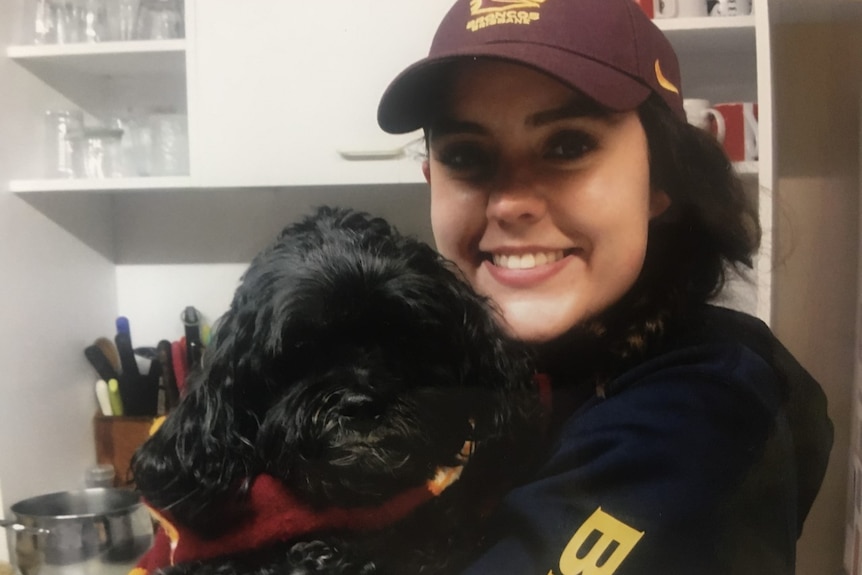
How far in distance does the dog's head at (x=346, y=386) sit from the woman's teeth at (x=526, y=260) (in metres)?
0.04

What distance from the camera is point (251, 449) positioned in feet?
1.62

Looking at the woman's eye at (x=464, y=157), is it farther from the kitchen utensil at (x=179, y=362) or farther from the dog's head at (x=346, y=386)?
the kitchen utensil at (x=179, y=362)

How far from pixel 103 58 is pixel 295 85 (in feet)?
0.56

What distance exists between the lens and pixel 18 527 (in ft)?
2.17

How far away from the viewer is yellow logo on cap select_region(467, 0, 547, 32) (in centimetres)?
51

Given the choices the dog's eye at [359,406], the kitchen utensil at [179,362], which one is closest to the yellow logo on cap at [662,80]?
the dog's eye at [359,406]

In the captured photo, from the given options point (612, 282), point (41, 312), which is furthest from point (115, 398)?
point (612, 282)

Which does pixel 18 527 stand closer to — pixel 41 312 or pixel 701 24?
pixel 41 312

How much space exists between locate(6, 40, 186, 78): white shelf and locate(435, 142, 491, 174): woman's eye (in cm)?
24

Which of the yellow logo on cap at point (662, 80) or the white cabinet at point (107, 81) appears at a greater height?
the white cabinet at point (107, 81)

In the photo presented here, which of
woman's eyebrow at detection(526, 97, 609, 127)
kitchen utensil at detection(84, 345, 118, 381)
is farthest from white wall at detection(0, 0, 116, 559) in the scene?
woman's eyebrow at detection(526, 97, 609, 127)

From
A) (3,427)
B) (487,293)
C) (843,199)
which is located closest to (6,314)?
(3,427)

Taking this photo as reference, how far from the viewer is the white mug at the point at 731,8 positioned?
56cm

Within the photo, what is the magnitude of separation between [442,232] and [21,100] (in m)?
0.42
